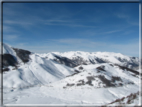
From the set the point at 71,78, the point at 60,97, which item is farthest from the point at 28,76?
the point at 60,97

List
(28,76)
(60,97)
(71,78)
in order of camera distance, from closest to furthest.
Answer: (60,97) < (71,78) < (28,76)

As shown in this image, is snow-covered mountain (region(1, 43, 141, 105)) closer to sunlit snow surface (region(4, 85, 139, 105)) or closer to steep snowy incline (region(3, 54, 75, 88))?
steep snowy incline (region(3, 54, 75, 88))

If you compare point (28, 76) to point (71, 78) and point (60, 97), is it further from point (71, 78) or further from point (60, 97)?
point (60, 97)

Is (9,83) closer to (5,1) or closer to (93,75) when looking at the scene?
(93,75)

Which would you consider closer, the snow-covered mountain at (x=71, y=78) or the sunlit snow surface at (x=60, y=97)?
the sunlit snow surface at (x=60, y=97)

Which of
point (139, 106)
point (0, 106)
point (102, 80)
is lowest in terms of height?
point (102, 80)

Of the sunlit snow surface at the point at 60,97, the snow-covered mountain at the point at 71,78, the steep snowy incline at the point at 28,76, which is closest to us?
the sunlit snow surface at the point at 60,97

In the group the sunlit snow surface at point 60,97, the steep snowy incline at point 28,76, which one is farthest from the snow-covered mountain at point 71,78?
the sunlit snow surface at point 60,97

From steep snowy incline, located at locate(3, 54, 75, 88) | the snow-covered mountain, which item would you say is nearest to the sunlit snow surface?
the snow-covered mountain

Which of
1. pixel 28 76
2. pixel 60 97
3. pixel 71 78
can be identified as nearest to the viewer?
pixel 60 97

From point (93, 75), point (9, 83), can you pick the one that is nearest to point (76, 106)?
point (93, 75)

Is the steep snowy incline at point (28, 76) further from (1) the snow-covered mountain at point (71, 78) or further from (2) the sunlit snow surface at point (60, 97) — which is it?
(2) the sunlit snow surface at point (60, 97)
